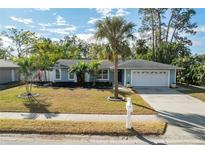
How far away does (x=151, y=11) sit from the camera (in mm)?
40656

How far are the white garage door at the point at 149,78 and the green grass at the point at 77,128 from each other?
16068mm

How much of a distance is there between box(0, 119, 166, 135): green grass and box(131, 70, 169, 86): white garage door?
1607 cm

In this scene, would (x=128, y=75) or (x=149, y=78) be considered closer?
(x=128, y=75)

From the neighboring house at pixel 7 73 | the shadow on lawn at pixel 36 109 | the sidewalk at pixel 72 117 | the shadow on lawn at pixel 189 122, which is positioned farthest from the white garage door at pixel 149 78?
the neighboring house at pixel 7 73

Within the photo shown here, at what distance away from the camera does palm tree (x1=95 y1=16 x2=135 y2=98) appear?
14883 millimetres

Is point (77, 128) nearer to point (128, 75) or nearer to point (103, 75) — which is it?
point (128, 75)

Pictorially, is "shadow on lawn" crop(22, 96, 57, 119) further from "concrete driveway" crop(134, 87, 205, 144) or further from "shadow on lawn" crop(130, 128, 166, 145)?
"concrete driveway" crop(134, 87, 205, 144)

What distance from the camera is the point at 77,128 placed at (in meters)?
8.65

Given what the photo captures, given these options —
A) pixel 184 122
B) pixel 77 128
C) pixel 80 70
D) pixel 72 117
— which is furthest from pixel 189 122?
pixel 80 70

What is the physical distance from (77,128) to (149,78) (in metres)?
18.0

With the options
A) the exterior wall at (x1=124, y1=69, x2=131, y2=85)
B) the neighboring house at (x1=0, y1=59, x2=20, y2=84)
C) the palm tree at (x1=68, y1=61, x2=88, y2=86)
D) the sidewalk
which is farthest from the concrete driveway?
the neighboring house at (x1=0, y1=59, x2=20, y2=84)
